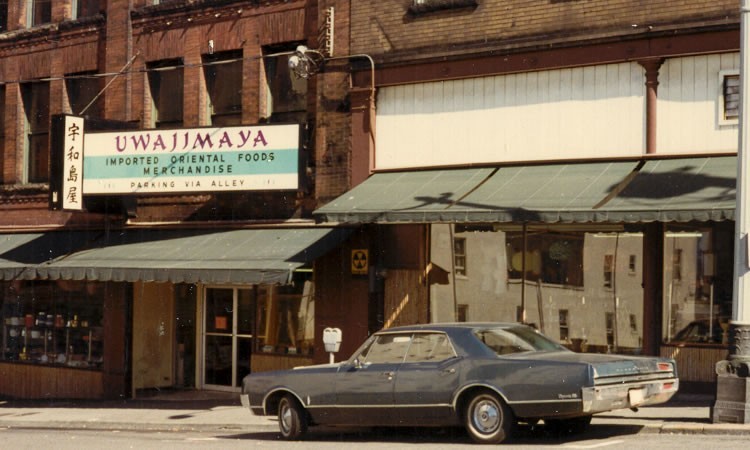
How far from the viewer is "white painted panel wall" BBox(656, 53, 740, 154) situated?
1719cm

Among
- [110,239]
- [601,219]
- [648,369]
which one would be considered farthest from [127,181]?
[648,369]

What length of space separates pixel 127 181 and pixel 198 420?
5.39 metres

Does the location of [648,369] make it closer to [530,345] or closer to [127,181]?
[530,345]

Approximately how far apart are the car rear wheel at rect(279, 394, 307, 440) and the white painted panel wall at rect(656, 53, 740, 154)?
6648 mm

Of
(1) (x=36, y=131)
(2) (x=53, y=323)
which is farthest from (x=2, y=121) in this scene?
(2) (x=53, y=323)

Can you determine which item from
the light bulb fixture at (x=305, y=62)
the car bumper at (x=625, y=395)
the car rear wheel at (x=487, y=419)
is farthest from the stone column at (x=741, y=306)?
the light bulb fixture at (x=305, y=62)

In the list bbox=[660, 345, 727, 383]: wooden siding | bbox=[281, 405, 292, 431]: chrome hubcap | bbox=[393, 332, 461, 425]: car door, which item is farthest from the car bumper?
bbox=[281, 405, 292, 431]: chrome hubcap

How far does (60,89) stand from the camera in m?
25.7

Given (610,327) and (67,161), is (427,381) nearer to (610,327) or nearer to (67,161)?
(610,327)

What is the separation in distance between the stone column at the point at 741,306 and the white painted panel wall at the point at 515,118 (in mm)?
4073

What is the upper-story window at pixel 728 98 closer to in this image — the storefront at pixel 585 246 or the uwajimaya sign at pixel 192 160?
the storefront at pixel 585 246

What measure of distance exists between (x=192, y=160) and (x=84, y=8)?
20.0 ft

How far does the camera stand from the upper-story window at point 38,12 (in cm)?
2662

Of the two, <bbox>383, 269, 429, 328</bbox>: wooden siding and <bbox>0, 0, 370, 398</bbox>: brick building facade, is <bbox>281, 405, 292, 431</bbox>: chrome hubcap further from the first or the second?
<bbox>383, 269, 429, 328</bbox>: wooden siding
